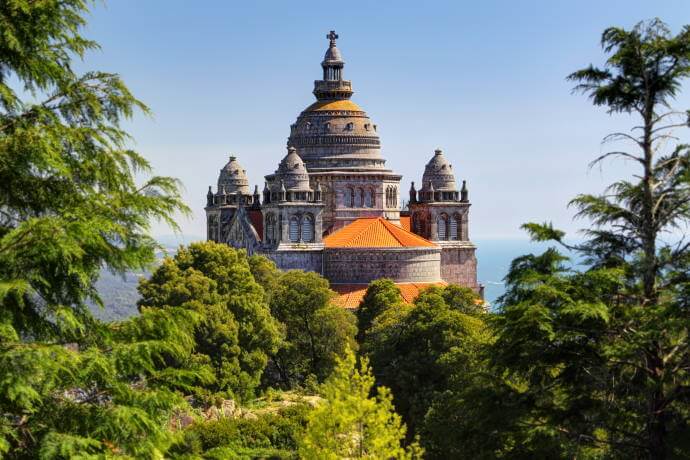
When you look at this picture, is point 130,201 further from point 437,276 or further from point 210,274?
point 437,276

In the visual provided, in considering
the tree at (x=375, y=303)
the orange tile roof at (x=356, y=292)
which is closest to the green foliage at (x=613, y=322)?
the tree at (x=375, y=303)

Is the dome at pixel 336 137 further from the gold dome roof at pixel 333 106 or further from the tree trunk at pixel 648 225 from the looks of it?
the tree trunk at pixel 648 225

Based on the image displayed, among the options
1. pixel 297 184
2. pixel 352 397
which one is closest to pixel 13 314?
pixel 352 397

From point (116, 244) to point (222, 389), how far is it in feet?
122

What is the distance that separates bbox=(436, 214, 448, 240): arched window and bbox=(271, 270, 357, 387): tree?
27.7 meters

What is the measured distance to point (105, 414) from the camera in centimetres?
1340

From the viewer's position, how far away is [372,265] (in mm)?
78688

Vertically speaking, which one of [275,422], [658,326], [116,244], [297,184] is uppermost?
[297,184]

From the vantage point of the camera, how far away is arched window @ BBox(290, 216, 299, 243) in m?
79.6

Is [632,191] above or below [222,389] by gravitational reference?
above

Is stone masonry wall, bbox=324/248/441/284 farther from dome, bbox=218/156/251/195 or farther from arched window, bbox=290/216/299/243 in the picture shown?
dome, bbox=218/156/251/195

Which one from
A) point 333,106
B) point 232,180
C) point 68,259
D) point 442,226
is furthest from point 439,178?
point 68,259

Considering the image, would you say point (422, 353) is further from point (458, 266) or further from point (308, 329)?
point (458, 266)

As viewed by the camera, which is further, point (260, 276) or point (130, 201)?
point (260, 276)
